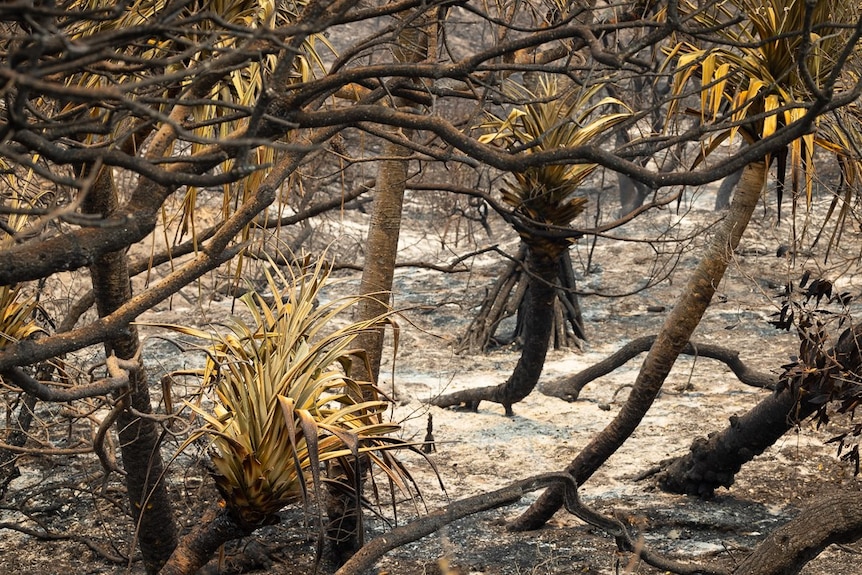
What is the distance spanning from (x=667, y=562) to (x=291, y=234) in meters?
10.6

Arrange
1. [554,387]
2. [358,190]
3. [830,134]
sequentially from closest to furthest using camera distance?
[830,134], [358,190], [554,387]

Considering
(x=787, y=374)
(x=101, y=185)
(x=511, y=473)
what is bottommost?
(x=511, y=473)

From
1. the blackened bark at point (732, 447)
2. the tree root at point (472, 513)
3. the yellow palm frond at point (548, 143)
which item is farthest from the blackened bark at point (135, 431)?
the blackened bark at point (732, 447)

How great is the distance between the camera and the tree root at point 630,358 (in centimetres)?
653

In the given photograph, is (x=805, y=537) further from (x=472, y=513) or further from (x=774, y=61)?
(x=774, y=61)

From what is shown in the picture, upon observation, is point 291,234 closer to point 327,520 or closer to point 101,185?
point 327,520

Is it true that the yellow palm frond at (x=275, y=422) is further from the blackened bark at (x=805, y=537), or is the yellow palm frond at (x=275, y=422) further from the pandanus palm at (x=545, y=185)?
the pandanus palm at (x=545, y=185)

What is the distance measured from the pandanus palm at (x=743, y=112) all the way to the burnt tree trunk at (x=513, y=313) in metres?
4.05

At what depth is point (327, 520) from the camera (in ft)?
15.7

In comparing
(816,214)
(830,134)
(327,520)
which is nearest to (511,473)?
(327,520)

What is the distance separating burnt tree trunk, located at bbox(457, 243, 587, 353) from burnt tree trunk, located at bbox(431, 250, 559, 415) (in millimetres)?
1994

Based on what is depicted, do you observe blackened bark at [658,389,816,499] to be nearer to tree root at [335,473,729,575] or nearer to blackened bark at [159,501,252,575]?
tree root at [335,473,729,575]

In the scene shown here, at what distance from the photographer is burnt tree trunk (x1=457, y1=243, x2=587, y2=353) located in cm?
889

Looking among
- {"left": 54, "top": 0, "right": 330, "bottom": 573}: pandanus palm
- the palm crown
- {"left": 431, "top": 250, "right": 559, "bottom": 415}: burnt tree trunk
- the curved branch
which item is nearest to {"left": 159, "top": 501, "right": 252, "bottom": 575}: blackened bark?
→ {"left": 54, "top": 0, "right": 330, "bottom": 573}: pandanus palm
